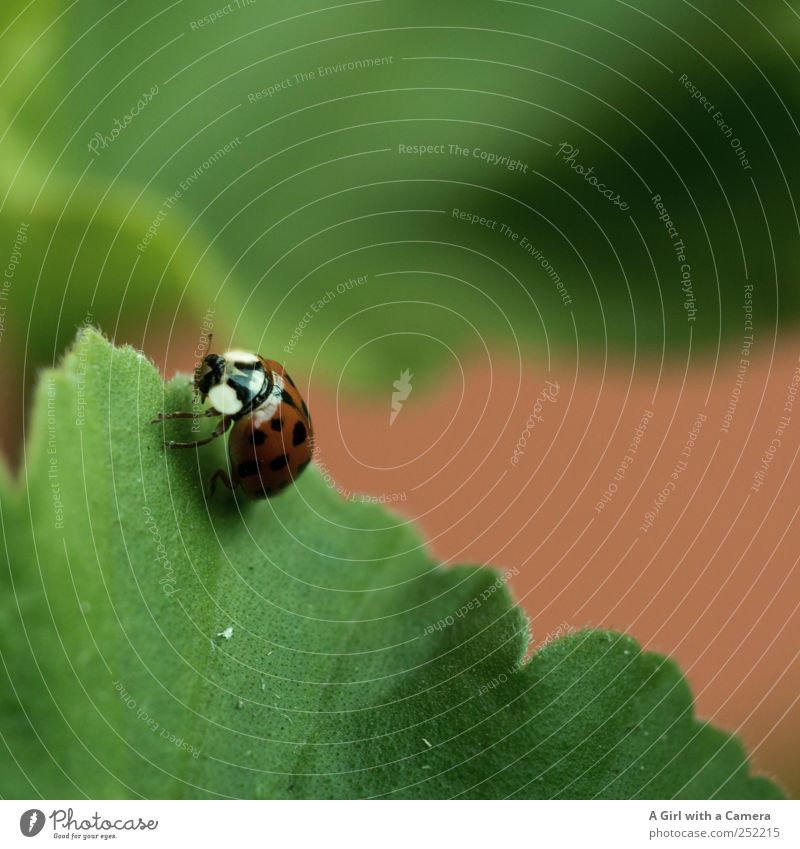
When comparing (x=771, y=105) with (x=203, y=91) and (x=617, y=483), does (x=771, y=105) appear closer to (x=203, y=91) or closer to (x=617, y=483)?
(x=617, y=483)

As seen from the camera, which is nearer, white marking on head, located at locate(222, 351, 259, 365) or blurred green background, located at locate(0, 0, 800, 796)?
white marking on head, located at locate(222, 351, 259, 365)

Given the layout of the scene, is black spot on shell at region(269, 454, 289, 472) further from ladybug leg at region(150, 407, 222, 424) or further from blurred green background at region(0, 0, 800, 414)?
blurred green background at region(0, 0, 800, 414)

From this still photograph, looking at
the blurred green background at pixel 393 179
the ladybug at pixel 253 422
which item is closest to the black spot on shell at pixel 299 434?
the ladybug at pixel 253 422

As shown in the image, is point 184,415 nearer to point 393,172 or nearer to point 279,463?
point 279,463

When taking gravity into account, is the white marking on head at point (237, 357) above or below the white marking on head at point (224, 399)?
above

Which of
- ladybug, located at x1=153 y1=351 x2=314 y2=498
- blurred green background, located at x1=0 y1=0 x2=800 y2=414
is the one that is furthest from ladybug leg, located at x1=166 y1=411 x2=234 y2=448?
blurred green background, located at x1=0 y1=0 x2=800 y2=414

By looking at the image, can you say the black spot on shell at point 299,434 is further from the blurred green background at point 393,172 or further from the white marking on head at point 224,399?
the blurred green background at point 393,172
